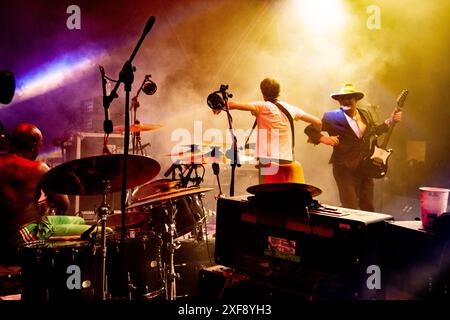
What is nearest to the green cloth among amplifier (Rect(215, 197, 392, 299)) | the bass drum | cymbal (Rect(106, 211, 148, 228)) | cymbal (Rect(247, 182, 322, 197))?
cymbal (Rect(106, 211, 148, 228))

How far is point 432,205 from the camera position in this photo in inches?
94.9

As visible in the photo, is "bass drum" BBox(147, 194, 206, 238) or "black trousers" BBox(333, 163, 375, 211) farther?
"black trousers" BBox(333, 163, 375, 211)

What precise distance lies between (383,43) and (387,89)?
1.03 m

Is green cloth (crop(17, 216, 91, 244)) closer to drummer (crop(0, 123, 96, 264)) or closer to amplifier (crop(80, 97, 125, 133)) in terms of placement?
drummer (crop(0, 123, 96, 264))

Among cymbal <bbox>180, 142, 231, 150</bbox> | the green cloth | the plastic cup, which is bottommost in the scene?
the green cloth

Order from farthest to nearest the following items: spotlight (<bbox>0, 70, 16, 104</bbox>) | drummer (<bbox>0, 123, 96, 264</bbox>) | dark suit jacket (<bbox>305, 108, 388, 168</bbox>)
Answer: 1. dark suit jacket (<bbox>305, 108, 388, 168</bbox>)
2. drummer (<bbox>0, 123, 96, 264</bbox>)
3. spotlight (<bbox>0, 70, 16, 104</bbox>)

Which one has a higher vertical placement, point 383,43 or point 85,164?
point 383,43

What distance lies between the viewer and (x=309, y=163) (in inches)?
379

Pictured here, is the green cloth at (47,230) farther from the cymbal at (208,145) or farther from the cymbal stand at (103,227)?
the cymbal at (208,145)

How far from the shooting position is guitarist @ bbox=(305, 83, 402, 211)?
18.4ft

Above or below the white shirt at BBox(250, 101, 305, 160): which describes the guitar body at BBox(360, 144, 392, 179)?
below
